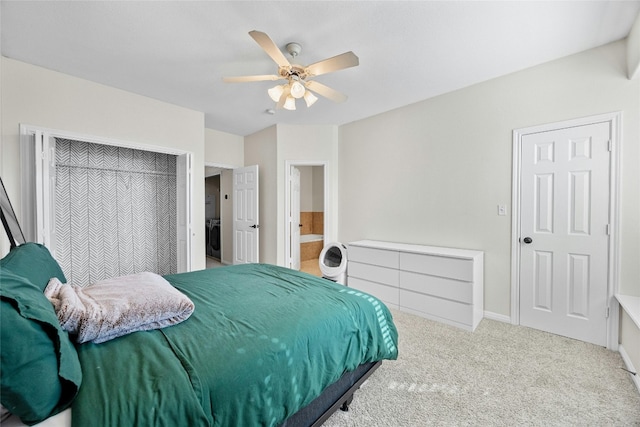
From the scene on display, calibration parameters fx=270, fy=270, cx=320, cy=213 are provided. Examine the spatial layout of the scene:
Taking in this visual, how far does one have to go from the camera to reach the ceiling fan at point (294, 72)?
1890mm

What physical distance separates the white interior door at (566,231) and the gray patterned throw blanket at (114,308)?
3.14 metres

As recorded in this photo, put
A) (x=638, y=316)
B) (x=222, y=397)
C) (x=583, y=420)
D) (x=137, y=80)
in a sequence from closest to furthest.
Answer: (x=222, y=397), (x=583, y=420), (x=638, y=316), (x=137, y=80)

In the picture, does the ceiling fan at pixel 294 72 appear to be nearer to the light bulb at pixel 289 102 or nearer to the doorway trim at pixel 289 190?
the light bulb at pixel 289 102

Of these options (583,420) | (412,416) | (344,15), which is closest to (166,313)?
(412,416)

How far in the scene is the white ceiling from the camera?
1.92m

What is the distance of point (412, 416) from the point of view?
1.62 metres

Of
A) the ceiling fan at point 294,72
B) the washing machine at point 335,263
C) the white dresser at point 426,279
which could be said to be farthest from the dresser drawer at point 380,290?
the ceiling fan at point 294,72

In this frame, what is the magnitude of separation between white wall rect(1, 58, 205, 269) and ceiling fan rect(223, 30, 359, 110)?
1866mm

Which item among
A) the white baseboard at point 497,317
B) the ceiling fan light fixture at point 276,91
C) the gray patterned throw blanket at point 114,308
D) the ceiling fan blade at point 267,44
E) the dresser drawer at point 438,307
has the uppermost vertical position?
the ceiling fan blade at point 267,44

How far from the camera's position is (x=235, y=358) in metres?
1.09

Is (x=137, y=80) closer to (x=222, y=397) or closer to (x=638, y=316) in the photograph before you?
(x=222, y=397)

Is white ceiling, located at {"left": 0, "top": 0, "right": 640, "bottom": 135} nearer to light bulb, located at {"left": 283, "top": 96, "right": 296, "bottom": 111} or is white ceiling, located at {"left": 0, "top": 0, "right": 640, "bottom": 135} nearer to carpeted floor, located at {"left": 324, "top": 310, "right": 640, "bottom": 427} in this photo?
light bulb, located at {"left": 283, "top": 96, "right": 296, "bottom": 111}

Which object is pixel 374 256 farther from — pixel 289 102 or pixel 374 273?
pixel 289 102

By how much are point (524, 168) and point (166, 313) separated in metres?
3.32
